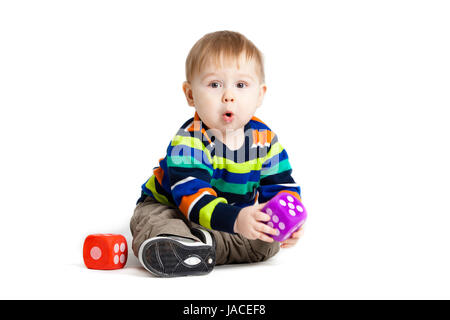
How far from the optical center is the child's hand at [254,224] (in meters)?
1.88

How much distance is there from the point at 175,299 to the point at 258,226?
37 centimetres

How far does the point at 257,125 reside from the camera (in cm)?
226

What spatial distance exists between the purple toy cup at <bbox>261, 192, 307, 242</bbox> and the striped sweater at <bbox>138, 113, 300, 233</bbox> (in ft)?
0.39

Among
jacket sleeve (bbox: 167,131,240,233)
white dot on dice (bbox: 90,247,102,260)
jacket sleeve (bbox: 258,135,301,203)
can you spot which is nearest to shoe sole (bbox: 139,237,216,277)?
jacket sleeve (bbox: 167,131,240,233)

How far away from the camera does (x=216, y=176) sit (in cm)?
216

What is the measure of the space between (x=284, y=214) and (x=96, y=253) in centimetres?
63

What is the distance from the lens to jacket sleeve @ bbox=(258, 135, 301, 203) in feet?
7.29

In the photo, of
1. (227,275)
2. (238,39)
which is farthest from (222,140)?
(227,275)

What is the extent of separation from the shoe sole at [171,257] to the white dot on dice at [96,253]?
0.67 feet

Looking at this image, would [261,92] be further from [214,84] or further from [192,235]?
[192,235]

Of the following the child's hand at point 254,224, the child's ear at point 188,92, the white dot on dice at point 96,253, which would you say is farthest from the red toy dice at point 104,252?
the child's ear at point 188,92

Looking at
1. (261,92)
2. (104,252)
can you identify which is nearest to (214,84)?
(261,92)

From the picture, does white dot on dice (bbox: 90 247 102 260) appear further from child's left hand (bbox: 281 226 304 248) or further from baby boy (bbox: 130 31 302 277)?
child's left hand (bbox: 281 226 304 248)

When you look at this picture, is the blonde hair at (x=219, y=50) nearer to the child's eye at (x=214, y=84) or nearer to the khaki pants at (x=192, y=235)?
the child's eye at (x=214, y=84)
